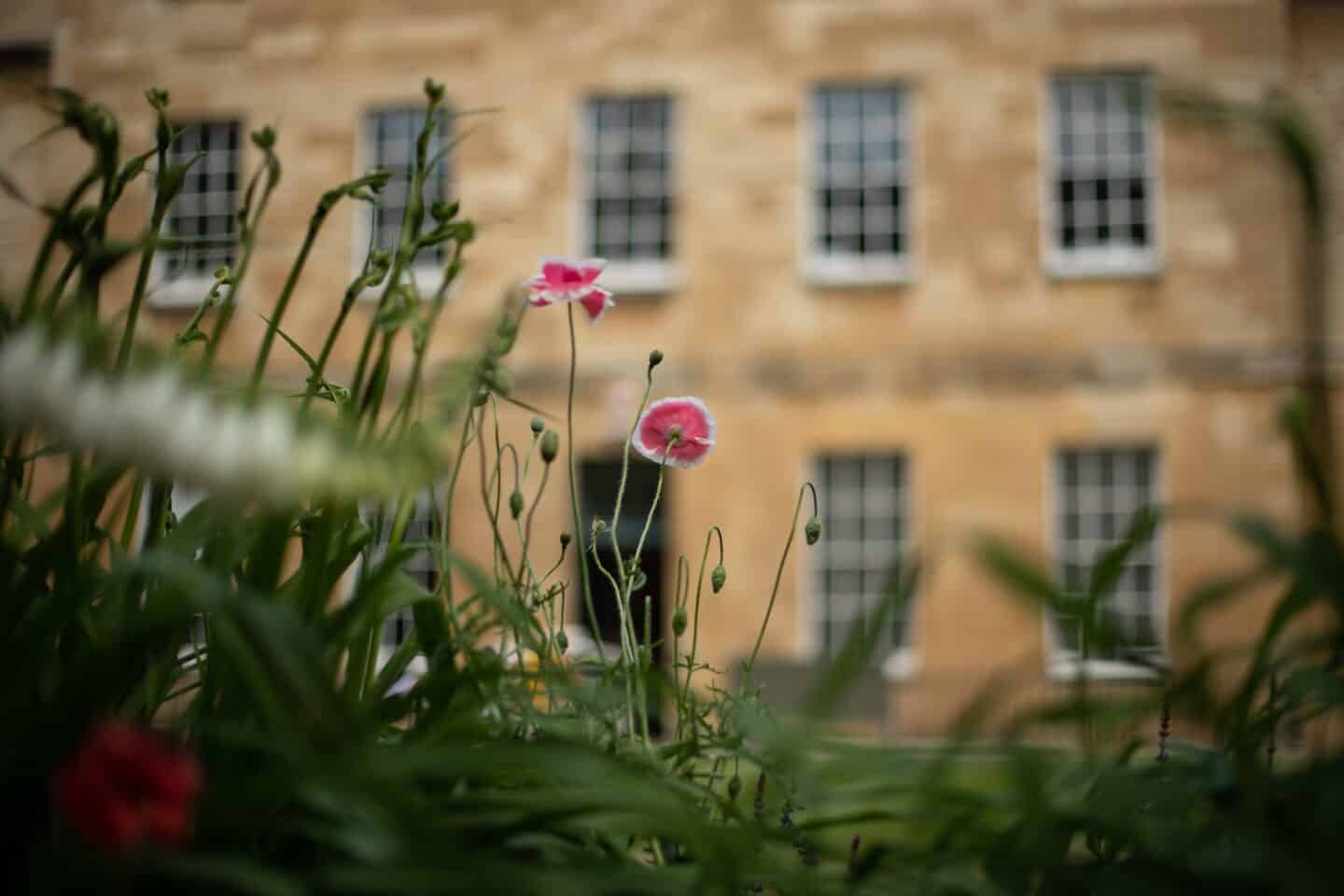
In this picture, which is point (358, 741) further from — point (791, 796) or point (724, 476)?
point (724, 476)

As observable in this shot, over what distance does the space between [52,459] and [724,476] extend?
36.4ft

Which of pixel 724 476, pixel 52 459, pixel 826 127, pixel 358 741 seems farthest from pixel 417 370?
pixel 826 127

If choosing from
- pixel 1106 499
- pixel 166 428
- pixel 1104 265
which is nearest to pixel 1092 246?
pixel 1104 265

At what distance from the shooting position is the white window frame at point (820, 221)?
12.7 m

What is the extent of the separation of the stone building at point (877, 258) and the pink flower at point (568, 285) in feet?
34.1

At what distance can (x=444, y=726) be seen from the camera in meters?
1.00

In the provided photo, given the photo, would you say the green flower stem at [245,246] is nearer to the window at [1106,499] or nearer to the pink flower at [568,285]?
the pink flower at [568,285]

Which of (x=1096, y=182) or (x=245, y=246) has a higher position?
(x=1096, y=182)

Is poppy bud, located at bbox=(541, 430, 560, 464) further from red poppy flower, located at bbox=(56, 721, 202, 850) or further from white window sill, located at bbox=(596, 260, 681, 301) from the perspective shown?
white window sill, located at bbox=(596, 260, 681, 301)

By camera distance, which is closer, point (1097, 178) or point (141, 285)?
point (141, 285)

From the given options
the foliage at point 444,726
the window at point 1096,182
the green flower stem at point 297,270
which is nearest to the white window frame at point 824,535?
the window at point 1096,182

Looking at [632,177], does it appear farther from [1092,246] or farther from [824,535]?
[1092,246]

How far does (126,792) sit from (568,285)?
92 cm

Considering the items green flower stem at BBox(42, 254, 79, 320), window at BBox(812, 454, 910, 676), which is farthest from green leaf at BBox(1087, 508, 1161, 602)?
window at BBox(812, 454, 910, 676)
